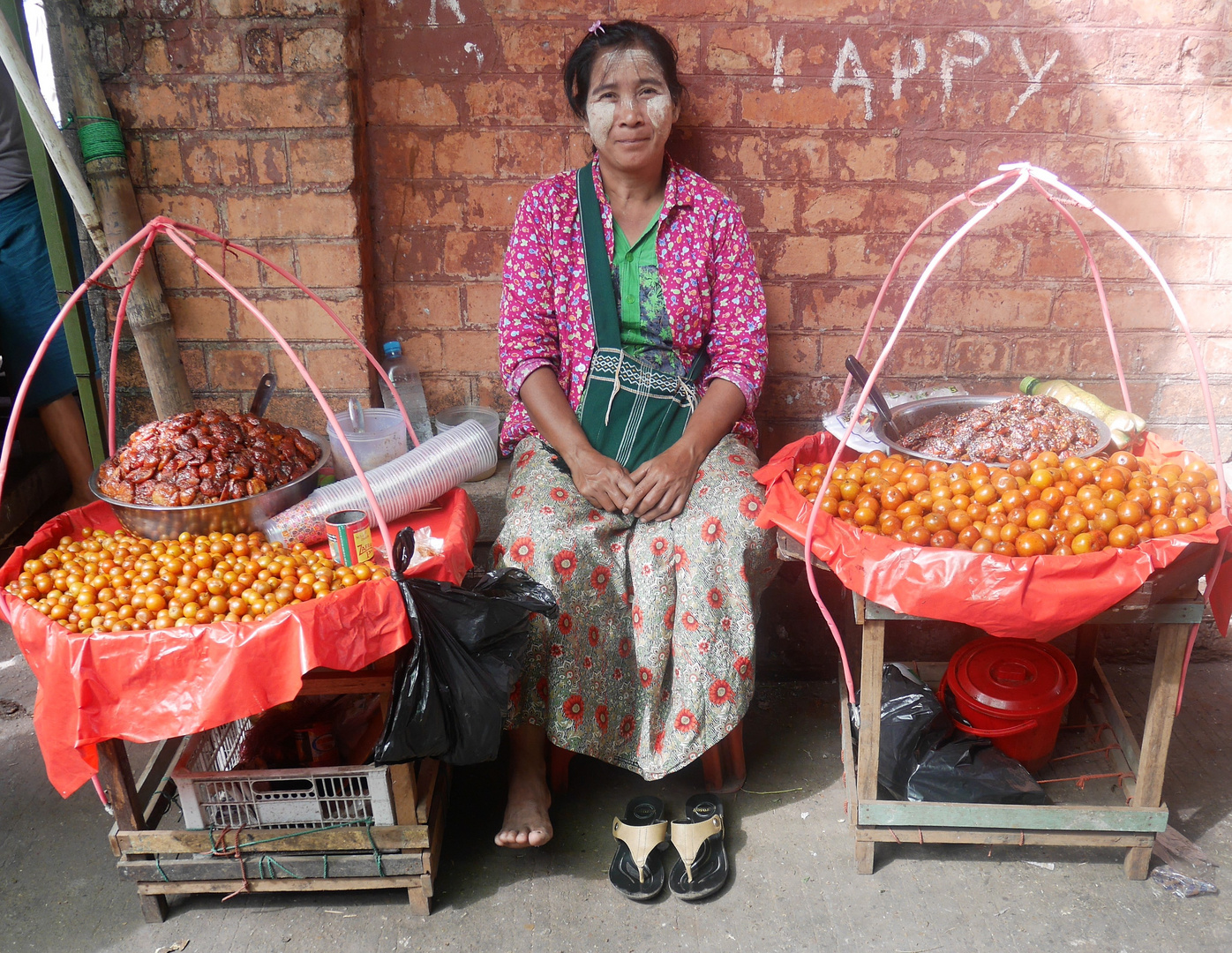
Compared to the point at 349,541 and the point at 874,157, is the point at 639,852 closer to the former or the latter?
the point at 349,541

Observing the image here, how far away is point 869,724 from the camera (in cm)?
209

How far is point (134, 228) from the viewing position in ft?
8.70

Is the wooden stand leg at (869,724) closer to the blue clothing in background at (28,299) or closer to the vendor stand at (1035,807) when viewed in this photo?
the vendor stand at (1035,807)

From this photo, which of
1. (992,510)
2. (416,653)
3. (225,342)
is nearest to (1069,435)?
(992,510)

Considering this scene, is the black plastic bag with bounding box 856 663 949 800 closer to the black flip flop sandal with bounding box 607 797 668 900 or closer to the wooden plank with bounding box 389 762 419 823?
the black flip flop sandal with bounding box 607 797 668 900

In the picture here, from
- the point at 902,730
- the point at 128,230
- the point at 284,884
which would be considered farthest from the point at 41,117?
the point at 902,730

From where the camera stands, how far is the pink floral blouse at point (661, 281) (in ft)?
8.49

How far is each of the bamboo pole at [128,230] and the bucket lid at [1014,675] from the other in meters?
2.44

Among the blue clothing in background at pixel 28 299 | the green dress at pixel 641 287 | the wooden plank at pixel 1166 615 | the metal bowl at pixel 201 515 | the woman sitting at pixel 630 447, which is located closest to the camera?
the wooden plank at pixel 1166 615

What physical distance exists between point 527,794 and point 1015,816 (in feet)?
3.86

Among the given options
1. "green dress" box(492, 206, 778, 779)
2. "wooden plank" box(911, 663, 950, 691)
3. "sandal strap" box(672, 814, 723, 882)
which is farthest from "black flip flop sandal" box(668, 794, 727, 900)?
"wooden plank" box(911, 663, 950, 691)

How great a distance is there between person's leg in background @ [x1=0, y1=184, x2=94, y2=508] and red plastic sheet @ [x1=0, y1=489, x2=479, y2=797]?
1.89 meters

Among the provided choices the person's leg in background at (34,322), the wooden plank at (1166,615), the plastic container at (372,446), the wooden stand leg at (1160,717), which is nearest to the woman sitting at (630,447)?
the plastic container at (372,446)

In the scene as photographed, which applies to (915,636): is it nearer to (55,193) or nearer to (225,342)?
(225,342)
